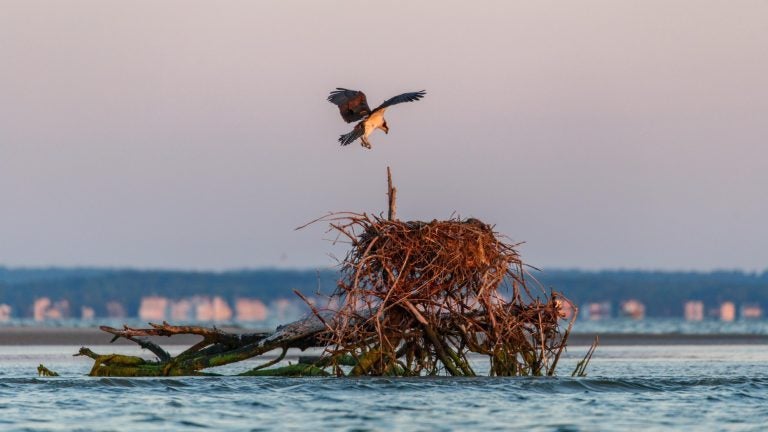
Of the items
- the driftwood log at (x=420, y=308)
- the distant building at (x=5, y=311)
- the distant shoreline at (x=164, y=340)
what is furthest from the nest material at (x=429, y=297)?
the distant building at (x=5, y=311)

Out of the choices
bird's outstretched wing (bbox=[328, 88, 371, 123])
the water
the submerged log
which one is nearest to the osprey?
bird's outstretched wing (bbox=[328, 88, 371, 123])

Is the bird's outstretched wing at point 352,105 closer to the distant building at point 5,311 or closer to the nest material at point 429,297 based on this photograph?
the nest material at point 429,297

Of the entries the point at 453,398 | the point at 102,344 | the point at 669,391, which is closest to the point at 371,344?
the point at 453,398

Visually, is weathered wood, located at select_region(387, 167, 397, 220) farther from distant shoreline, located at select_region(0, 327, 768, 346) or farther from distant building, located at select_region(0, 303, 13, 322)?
distant building, located at select_region(0, 303, 13, 322)

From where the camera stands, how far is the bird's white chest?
21.2 metres

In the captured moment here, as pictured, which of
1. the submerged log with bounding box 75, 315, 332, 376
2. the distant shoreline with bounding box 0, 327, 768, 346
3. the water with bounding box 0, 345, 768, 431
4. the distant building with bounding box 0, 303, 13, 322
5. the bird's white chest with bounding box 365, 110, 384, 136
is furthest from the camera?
the distant building with bounding box 0, 303, 13, 322

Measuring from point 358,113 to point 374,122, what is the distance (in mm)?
282

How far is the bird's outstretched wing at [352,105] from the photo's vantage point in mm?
21391

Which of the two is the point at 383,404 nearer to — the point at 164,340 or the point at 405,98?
the point at 405,98

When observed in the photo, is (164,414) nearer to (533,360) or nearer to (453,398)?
(453,398)

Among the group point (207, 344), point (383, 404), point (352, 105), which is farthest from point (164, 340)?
point (383, 404)

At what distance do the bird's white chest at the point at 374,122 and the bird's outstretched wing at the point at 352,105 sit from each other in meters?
0.12

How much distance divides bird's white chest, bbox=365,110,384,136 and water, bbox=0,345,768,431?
3809mm

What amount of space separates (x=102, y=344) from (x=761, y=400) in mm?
36855
